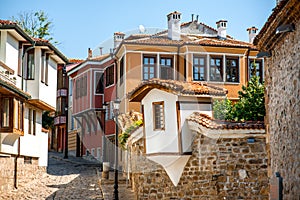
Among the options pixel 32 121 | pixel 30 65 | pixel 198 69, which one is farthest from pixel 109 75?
pixel 30 65

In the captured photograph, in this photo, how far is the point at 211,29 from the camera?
101ft

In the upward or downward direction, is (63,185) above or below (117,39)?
below

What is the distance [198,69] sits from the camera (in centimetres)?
2730

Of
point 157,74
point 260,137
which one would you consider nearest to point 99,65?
point 157,74

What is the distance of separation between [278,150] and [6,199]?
12.5m

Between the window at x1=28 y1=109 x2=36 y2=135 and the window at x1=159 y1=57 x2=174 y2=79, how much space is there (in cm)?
667

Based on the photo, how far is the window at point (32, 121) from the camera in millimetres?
24609

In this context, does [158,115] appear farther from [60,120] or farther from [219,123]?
[60,120]

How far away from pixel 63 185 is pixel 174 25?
35.5 feet

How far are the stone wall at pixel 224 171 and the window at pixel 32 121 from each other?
10.3 m

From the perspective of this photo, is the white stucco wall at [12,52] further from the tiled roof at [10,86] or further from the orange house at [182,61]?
the orange house at [182,61]

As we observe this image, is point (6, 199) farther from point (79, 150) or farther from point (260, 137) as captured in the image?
point (79, 150)

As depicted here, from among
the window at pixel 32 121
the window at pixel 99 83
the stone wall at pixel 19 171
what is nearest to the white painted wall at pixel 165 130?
the stone wall at pixel 19 171

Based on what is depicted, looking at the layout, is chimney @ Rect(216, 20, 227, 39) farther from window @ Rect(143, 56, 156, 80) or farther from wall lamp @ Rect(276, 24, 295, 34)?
wall lamp @ Rect(276, 24, 295, 34)
